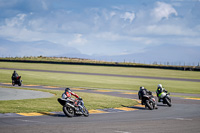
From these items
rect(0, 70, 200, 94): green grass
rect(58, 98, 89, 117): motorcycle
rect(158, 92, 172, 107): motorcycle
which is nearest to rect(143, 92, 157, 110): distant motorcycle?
rect(158, 92, 172, 107): motorcycle

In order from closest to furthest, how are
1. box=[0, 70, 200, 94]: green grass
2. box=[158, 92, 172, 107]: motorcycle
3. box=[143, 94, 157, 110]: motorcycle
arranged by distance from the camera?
box=[143, 94, 157, 110]: motorcycle < box=[158, 92, 172, 107]: motorcycle < box=[0, 70, 200, 94]: green grass

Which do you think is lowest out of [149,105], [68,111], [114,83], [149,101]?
[114,83]

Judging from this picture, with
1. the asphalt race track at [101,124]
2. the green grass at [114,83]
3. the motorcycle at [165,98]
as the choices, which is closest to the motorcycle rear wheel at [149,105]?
the motorcycle at [165,98]

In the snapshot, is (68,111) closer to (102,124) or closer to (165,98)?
(102,124)

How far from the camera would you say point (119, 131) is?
566 inches

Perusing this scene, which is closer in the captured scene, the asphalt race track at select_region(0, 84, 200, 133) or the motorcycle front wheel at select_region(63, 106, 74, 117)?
the asphalt race track at select_region(0, 84, 200, 133)

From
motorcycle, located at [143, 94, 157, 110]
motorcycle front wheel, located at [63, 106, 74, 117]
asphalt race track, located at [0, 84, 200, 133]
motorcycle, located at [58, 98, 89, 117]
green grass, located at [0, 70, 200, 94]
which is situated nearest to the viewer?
asphalt race track, located at [0, 84, 200, 133]

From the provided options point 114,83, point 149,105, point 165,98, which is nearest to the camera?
point 149,105

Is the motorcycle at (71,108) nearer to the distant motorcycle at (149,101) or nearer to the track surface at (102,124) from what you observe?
the track surface at (102,124)

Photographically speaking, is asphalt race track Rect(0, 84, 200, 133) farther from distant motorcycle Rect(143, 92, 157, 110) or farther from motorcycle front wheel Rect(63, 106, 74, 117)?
distant motorcycle Rect(143, 92, 157, 110)

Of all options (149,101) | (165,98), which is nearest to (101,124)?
(149,101)

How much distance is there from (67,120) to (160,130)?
5.21m

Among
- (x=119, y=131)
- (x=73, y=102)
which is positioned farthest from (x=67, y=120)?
(x=119, y=131)

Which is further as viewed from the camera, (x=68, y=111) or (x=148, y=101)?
(x=148, y=101)
